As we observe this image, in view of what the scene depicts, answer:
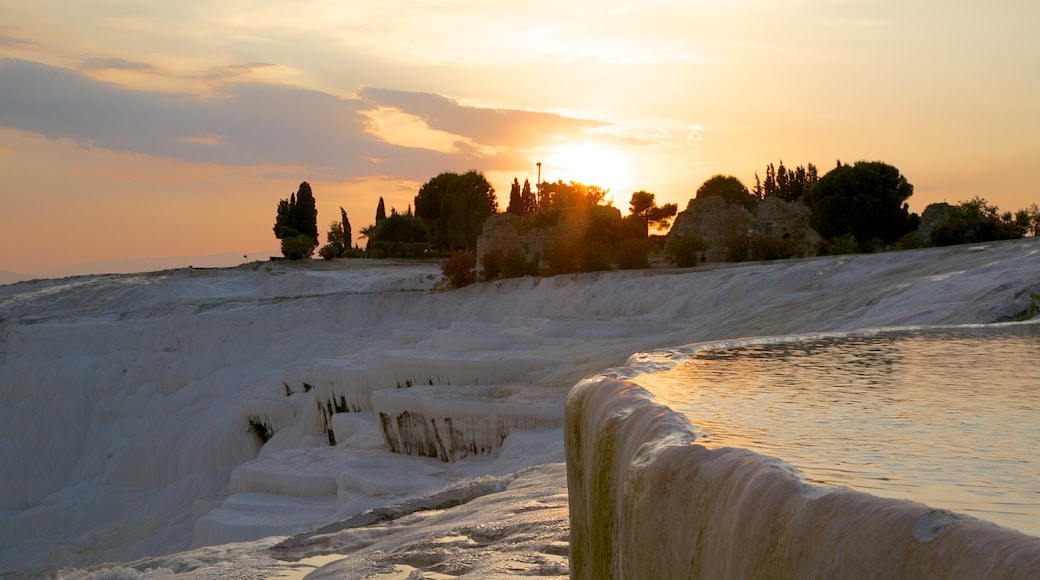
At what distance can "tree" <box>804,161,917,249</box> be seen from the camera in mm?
28859

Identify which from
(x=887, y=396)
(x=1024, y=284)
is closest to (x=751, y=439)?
(x=887, y=396)

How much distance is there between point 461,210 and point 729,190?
15040 mm

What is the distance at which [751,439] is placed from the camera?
8.60 ft

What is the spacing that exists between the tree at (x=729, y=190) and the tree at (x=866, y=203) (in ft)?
65.3

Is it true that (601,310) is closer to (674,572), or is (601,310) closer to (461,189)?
(674,572)

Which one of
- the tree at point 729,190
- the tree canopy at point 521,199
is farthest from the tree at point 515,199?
the tree at point 729,190

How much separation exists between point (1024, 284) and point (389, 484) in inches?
254

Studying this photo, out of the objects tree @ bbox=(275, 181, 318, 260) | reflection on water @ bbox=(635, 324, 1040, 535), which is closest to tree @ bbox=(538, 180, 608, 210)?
tree @ bbox=(275, 181, 318, 260)

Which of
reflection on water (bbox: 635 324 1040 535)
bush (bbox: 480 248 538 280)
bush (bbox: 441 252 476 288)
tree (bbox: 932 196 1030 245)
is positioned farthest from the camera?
bush (bbox: 441 252 476 288)

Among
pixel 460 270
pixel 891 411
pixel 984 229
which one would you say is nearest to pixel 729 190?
pixel 460 270

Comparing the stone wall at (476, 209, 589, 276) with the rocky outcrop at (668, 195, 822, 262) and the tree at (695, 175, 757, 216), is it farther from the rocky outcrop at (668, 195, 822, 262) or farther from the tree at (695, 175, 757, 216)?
the tree at (695, 175, 757, 216)

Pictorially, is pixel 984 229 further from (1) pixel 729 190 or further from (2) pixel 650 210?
(2) pixel 650 210

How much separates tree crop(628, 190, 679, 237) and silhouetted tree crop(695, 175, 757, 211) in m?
Answer: 6.52

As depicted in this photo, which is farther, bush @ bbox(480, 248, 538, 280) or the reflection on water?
bush @ bbox(480, 248, 538, 280)
